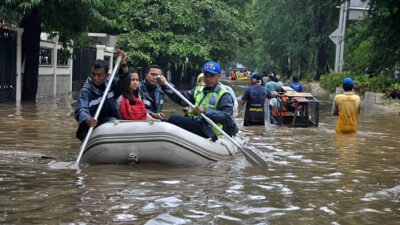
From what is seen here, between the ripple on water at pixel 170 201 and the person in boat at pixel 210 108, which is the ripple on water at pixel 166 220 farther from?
the person in boat at pixel 210 108

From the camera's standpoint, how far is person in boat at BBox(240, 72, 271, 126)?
14094 mm

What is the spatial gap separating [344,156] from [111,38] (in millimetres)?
24897

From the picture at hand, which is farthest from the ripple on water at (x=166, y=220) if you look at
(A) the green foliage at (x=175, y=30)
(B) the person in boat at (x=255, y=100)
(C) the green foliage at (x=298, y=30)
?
(C) the green foliage at (x=298, y=30)

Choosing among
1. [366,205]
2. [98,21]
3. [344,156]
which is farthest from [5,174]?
[98,21]

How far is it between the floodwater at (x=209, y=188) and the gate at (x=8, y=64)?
806cm

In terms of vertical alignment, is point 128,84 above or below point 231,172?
above

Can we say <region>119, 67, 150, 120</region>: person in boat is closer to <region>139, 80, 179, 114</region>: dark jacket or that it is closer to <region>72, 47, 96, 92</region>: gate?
<region>139, 80, 179, 114</region>: dark jacket

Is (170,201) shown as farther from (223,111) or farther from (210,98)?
(210,98)

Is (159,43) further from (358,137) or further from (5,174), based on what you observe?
(5,174)

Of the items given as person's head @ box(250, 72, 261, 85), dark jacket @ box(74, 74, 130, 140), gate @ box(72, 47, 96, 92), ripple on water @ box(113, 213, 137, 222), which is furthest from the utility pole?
ripple on water @ box(113, 213, 137, 222)

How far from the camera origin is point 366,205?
21.3ft

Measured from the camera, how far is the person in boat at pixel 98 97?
838cm

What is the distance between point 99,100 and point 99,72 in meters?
0.41

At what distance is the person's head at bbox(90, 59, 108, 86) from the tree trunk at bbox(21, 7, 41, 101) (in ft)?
40.0
